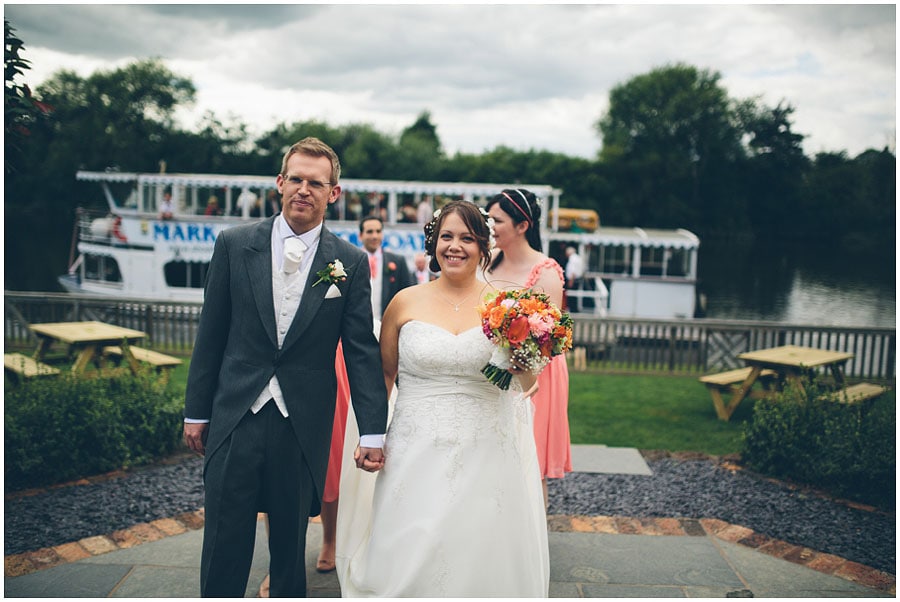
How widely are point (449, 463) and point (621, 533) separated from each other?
7.52 ft

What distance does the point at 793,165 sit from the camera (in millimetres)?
52500

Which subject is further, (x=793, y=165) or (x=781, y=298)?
(x=793, y=165)

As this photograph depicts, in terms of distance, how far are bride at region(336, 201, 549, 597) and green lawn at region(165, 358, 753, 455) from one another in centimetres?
431

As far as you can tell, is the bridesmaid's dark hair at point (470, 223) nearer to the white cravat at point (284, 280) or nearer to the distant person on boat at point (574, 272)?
the white cravat at point (284, 280)

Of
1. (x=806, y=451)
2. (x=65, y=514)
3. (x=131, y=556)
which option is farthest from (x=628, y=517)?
(x=65, y=514)

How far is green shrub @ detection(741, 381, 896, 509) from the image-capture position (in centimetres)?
571

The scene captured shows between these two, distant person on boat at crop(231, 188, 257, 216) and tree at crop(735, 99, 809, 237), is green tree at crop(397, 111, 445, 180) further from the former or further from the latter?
distant person on boat at crop(231, 188, 257, 216)

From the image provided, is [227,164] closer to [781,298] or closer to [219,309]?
[781,298]

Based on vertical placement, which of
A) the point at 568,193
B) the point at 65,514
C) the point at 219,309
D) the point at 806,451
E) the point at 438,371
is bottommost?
the point at 65,514

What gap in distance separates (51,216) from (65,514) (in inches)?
2302

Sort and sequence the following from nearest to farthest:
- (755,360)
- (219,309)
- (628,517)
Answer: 1. (219,309)
2. (628,517)
3. (755,360)

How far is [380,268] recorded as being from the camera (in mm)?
6195

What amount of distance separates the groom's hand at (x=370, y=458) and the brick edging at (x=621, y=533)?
7.37 ft

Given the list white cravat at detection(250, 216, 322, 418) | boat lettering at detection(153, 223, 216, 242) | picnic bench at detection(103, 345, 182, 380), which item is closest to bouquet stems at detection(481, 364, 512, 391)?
white cravat at detection(250, 216, 322, 418)
